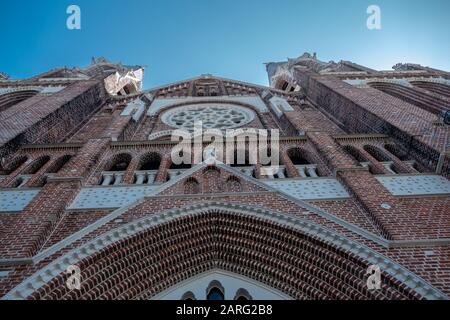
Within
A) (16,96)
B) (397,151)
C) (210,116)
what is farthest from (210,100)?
(397,151)

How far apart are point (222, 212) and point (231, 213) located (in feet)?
0.68

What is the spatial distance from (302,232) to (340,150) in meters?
4.45

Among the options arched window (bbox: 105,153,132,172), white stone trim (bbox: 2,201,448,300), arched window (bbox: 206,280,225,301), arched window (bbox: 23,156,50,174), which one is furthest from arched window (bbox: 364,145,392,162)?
arched window (bbox: 23,156,50,174)

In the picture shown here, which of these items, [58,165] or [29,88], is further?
[29,88]

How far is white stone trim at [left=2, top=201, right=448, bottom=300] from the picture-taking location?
Result: 6.29 meters

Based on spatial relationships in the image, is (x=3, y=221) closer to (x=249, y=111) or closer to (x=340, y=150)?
(x=340, y=150)

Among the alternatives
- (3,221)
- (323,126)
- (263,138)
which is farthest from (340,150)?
(3,221)

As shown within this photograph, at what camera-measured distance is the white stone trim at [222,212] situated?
6.29 metres

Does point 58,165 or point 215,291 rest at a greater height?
point 58,165

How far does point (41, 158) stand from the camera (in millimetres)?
12336

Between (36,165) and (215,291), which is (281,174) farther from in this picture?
(36,165)

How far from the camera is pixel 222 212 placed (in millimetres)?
8656

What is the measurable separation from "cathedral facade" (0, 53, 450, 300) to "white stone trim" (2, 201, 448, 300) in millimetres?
22

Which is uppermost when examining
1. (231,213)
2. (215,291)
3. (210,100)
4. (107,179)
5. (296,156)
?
(210,100)
